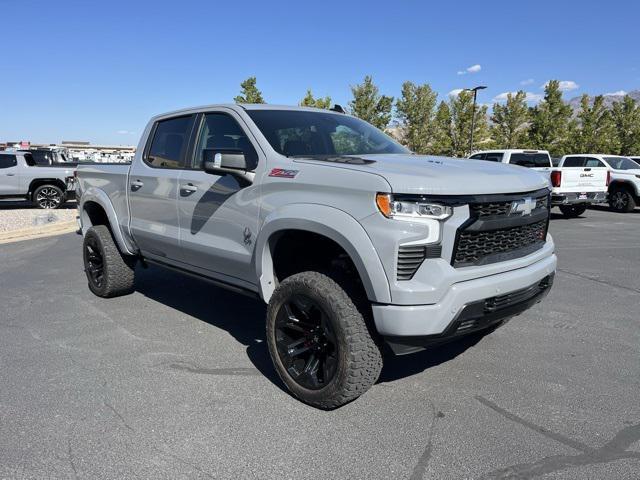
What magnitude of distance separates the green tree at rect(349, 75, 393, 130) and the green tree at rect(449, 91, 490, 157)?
5376 millimetres

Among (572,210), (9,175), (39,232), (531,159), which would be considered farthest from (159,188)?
(531,159)

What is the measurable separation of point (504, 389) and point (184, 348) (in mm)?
2482

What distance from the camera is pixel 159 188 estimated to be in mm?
4645

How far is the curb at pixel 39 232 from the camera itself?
34.5 ft

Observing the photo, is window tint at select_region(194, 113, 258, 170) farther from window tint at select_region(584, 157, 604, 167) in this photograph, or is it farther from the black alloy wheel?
window tint at select_region(584, 157, 604, 167)

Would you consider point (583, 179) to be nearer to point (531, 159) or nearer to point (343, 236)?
point (531, 159)

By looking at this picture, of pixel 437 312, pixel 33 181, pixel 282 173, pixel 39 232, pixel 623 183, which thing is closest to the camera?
pixel 437 312

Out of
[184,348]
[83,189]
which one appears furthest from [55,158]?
[184,348]

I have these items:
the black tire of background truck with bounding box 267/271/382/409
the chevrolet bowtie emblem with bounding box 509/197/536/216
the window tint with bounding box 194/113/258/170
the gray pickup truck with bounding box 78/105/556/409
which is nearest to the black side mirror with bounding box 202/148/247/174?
the gray pickup truck with bounding box 78/105/556/409

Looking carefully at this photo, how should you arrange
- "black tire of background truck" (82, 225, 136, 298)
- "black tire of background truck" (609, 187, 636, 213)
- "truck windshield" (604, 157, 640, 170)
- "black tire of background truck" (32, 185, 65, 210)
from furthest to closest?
"truck windshield" (604, 157, 640, 170) < "black tire of background truck" (609, 187, 636, 213) < "black tire of background truck" (32, 185, 65, 210) < "black tire of background truck" (82, 225, 136, 298)

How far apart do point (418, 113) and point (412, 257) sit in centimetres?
3518

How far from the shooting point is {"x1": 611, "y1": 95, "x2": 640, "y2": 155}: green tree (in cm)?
3394

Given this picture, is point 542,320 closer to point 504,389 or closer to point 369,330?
point 504,389

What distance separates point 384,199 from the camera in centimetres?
284
